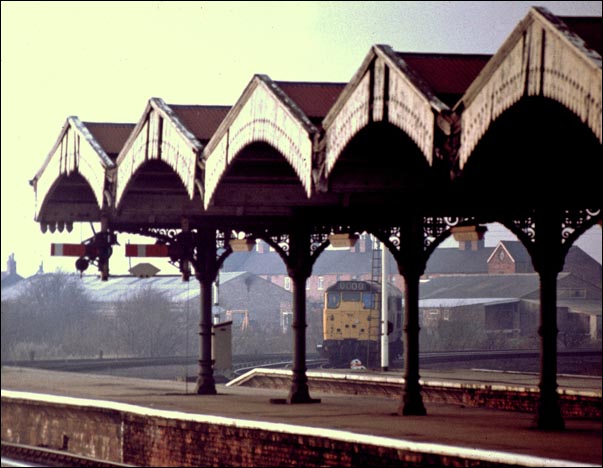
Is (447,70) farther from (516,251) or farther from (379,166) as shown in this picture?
(516,251)

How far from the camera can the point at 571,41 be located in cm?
1179

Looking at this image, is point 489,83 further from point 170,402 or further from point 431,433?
point 170,402

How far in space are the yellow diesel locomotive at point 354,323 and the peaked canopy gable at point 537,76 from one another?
124 ft

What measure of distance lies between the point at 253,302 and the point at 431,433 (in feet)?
173

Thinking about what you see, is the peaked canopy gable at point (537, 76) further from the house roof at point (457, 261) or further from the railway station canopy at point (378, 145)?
the house roof at point (457, 261)

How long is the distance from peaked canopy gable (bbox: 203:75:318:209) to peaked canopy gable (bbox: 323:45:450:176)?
572 millimetres

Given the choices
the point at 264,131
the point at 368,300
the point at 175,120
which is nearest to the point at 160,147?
the point at 175,120

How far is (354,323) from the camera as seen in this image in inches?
2051

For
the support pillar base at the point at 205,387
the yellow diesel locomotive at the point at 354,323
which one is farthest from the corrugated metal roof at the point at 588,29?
the yellow diesel locomotive at the point at 354,323

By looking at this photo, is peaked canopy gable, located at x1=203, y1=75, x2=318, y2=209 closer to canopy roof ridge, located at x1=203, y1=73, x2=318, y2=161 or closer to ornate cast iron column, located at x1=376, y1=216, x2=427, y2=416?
canopy roof ridge, located at x1=203, y1=73, x2=318, y2=161

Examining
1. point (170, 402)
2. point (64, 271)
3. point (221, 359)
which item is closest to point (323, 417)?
point (170, 402)

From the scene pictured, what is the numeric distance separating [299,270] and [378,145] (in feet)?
16.2

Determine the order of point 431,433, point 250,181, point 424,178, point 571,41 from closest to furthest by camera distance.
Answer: point 571,41
point 431,433
point 424,178
point 250,181

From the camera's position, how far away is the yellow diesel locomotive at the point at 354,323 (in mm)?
51562
